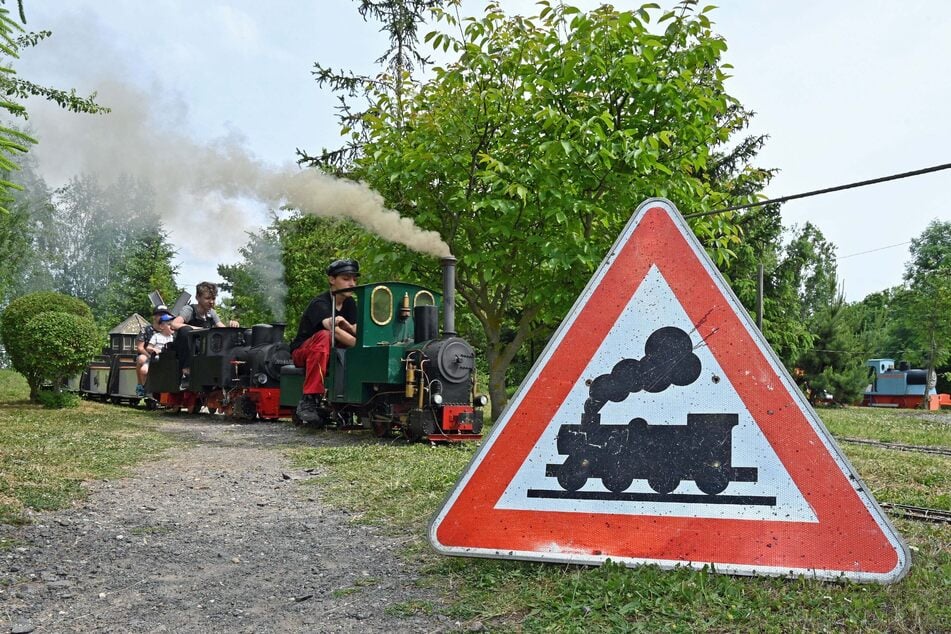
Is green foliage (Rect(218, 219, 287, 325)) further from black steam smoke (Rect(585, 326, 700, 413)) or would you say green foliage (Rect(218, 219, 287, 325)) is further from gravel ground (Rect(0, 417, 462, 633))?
black steam smoke (Rect(585, 326, 700, 413))

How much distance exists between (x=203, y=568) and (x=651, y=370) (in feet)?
7.91

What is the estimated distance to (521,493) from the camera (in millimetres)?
2920

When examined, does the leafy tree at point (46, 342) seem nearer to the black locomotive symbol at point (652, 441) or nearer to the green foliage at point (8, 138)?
the green foliage at point (8, 138)

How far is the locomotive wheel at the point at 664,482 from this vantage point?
281 cm

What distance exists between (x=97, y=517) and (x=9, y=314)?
43.1 ft

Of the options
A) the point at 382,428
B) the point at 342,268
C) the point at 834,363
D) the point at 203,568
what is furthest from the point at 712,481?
the point at 834,363

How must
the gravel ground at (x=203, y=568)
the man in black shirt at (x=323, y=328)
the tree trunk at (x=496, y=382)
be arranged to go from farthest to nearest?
the tree trunk at (x=496, y=382)
the man in black shirt at (x=323, y=328)
the gravel ground at (x=203, y=568)

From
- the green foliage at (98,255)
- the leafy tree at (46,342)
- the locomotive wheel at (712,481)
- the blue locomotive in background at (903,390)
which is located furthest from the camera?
the green foliage at (98,255)

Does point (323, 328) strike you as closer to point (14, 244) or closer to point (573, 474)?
point (573, 474)

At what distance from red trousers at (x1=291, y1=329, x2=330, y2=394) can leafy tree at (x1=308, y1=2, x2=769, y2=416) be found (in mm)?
2218

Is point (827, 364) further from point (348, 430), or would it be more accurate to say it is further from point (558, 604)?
point (558, 604)

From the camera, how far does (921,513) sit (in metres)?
4.55

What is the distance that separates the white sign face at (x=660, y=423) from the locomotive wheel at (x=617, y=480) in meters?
0.02

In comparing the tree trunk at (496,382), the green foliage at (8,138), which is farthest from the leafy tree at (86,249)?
the green foliage at (8,138)
